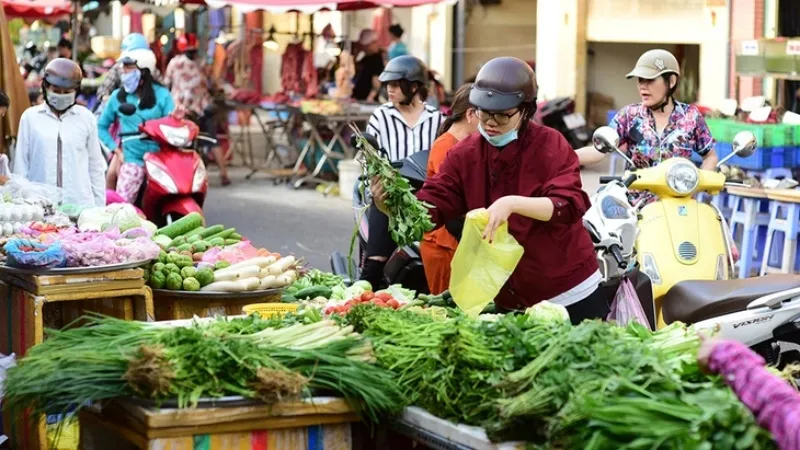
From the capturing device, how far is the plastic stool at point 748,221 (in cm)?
1073

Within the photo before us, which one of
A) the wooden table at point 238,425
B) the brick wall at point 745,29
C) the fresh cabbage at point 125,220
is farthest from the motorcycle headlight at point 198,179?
the brick wall at point 745,29

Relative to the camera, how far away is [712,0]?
55.7 feet

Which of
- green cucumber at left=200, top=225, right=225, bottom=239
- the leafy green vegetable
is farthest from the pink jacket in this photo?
green cucumber at left=200, top=225, right=225, bottom=239

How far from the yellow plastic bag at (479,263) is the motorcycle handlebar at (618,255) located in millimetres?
1715

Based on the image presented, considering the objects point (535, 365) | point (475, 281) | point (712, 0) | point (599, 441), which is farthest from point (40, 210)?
point (712, 0)

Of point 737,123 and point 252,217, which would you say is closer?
point 737,123

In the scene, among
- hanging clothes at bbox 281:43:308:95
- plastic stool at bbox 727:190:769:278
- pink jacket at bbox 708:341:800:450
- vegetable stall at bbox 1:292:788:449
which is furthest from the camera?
hanging clothes at bbox 281:43:308:95

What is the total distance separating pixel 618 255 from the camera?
7.11 m

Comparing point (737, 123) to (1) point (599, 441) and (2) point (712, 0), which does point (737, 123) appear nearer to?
(2) point (712, 0)

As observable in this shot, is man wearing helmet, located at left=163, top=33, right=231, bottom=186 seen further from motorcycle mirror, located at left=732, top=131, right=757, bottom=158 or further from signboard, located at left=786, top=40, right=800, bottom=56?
motorcycle mirror, located at left=732, top=131, right=757, bottom=158

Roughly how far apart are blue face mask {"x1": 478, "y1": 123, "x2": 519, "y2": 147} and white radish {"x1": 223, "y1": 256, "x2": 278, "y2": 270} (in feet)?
5.85

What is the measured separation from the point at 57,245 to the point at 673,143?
393 centimetres

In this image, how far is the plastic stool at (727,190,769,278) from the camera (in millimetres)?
10727

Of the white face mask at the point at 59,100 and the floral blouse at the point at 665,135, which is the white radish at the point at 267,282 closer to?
the floral blouse at the point at 665,135
